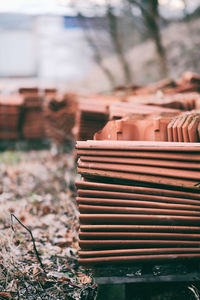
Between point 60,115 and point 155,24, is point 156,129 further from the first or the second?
point 155,24

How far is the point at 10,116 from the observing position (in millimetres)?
6984

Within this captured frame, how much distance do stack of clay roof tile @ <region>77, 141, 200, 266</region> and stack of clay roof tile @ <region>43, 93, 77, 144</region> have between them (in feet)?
14.6

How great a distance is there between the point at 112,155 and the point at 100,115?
7.98 ft

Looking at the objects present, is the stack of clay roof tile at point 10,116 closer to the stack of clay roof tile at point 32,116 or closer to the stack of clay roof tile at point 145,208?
the stack of clay roof tile at point 32,116

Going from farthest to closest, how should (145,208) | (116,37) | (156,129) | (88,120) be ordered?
(116,37)
(88,120)
(156,129)
(145,208)

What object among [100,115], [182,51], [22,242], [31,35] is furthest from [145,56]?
[22,242]

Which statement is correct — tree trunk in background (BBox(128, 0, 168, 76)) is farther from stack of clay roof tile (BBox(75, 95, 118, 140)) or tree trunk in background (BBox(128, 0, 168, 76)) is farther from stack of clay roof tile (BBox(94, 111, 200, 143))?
stack of clay roof tile (BBox(94, 111, 200, 143))

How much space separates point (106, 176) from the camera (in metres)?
2.21

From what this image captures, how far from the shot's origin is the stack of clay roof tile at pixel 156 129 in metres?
2.41

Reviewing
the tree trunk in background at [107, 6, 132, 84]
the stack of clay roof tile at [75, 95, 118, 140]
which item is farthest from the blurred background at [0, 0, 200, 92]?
the stack of clay roof tile at [75, 95, 118, 140]

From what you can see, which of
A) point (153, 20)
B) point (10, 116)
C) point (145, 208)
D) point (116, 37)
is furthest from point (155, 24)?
point (145, 208)

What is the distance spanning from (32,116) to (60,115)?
972 mm

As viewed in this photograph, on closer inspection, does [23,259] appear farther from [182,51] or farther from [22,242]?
[182,51]

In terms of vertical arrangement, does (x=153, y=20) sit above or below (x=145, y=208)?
above
